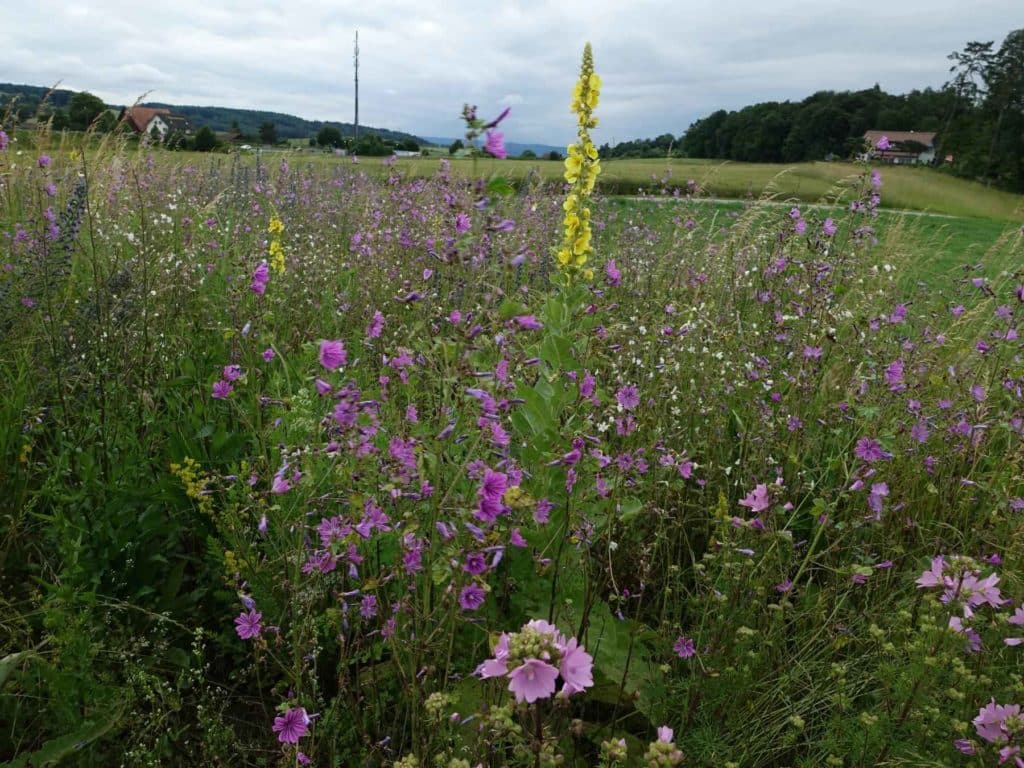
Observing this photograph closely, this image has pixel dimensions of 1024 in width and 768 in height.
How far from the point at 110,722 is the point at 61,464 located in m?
0.96

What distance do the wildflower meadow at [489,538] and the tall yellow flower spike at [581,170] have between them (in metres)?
0.01

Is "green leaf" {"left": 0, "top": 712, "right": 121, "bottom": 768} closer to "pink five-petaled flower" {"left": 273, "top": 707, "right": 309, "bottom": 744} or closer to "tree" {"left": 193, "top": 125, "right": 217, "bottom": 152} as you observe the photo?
"pink five-petaled flower" {"left": 273, "top": 707, "right": 309, "bottom": 744}

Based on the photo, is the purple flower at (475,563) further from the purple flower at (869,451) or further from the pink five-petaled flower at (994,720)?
the purple flower at (869,451)

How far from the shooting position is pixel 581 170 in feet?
9.33

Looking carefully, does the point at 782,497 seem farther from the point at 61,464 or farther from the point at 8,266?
the point at 8,266

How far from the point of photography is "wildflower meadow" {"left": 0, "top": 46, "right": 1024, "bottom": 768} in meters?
1.64

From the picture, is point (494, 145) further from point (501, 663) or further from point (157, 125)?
point (157, 125)

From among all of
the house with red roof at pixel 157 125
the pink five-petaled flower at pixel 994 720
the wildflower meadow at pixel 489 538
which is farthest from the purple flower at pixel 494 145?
the house with red roof at pixel 157 125

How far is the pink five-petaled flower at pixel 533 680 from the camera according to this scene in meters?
1.04

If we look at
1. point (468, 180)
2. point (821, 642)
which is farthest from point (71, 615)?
point (821, 642)

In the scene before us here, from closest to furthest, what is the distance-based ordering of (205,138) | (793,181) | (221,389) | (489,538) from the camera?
(489,538) → (221,389) → (793,181) → (205,138)

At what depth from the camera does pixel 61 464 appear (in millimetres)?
2273

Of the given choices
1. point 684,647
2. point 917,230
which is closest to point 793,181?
point 917,230

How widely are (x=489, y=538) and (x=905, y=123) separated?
5716cm
